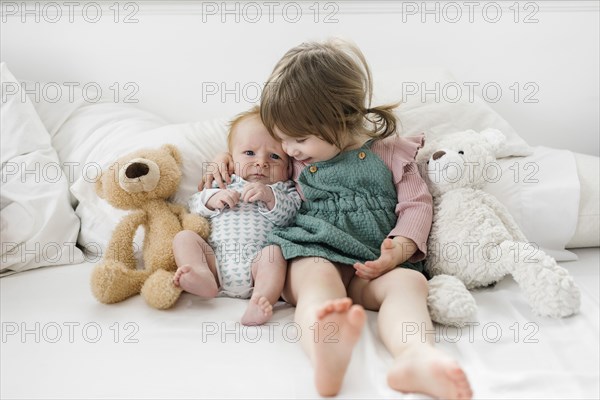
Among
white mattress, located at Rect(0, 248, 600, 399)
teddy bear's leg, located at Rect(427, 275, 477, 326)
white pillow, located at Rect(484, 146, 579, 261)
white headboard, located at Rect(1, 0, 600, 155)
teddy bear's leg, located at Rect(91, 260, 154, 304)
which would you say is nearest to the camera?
white mattress, located at Rect(0, 248, 600, 399)

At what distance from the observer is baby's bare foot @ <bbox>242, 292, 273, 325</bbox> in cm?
119

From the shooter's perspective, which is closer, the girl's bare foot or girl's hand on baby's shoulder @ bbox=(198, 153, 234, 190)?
the girl's bare foot

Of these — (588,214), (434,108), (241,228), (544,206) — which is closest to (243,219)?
(241,228)

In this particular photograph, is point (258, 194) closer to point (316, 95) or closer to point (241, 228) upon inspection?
point (241, 228)

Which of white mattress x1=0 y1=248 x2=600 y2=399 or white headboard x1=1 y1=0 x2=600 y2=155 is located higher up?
white headboard x1=1 y1=0 x2=600 y2=155

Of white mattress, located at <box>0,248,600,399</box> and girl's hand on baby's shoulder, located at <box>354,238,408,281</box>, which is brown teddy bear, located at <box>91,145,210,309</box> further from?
girl's hand on baby's shoulder, located at <box>354,238,408,281</box>

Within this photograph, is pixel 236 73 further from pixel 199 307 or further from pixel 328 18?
pixel 199 307

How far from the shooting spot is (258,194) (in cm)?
134

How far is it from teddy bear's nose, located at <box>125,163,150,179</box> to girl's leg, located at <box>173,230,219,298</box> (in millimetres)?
155

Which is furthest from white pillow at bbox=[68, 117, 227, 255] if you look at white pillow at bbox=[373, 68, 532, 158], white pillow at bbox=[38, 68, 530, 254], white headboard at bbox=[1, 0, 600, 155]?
white pillow at bbox=[373, 68, 532, 158]

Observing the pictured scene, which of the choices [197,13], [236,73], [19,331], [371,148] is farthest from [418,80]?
[19,331]

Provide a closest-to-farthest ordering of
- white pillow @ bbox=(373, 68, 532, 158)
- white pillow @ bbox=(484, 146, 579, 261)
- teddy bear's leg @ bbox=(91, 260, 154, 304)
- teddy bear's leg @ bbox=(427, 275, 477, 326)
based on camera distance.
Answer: teddy bear's leg @ bbox=(427, 275, 477, 326), teddy bear's leg @ bbox=(91, 260, 154, 304), white pillow @ bbox=(484, 146, 579, 261), white pillow @ bbox=(373, 68, 532, 158)

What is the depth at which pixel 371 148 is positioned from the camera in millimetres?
1424

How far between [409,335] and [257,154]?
0.56 m
